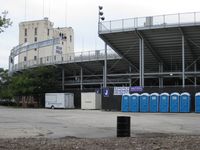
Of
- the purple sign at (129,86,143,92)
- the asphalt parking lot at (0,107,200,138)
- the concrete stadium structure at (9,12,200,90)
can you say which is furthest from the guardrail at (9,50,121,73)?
the asphalt parking lot at (0,107,200,138)

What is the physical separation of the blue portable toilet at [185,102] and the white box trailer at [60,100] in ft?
81.4

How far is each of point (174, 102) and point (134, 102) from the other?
4972mm

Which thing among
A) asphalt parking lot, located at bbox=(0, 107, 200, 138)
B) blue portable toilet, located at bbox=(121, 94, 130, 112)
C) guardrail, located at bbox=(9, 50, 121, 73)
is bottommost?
asphalt parking lot, located at bbox=(0, 107, 200, 138)

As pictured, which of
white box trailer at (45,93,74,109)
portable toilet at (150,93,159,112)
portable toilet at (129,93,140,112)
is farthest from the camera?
white box trailer at (45,93,74,109)

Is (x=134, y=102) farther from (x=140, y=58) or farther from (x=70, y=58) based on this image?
(x=70, y=58)

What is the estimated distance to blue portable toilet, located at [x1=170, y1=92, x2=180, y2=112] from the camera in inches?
1708

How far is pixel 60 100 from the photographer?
64.2m

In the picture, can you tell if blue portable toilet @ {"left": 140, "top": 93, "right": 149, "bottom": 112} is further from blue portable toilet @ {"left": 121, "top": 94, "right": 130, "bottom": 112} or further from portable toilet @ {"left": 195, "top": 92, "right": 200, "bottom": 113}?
portable toilet @ {"left": 195, "top": 92, "right": 200, "bottom": 113}

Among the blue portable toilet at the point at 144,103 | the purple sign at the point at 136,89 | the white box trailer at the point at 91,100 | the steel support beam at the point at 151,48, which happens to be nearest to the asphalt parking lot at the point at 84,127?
the blue portable toilet at the point at 144,103

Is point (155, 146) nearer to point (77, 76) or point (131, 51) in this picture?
point (131, 51)

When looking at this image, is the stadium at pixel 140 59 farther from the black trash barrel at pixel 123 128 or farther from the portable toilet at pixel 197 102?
the black trash barrel at pixel 123 128

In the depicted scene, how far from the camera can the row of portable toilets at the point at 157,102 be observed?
141 feet

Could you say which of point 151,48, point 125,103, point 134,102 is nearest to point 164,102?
point 134,102

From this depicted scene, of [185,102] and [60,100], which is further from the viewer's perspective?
[60,100]
